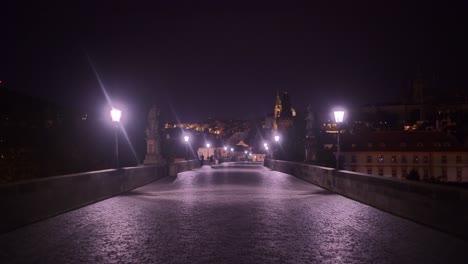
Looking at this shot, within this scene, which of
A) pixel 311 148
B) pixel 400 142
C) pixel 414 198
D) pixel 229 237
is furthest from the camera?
pixel 400 142

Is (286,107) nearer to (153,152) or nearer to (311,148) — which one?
(311,148)

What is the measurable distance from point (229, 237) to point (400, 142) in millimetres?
119864

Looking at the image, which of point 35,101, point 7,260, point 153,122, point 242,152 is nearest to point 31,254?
point 7,260

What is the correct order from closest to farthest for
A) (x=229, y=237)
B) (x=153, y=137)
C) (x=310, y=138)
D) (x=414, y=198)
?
(x=229, y=237)
(x=414, y=198)
(x=310, y=138)
(x=153, y=137)

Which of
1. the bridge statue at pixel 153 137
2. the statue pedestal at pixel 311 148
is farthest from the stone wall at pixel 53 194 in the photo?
the statue pedestal at pixel 311 148

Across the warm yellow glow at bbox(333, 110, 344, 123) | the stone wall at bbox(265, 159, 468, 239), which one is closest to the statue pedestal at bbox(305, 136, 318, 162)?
the warm yellow glow at bbox(333, 110, 344, 123)

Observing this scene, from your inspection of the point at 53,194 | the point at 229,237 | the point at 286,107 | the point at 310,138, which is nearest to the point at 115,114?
the point at 53,194

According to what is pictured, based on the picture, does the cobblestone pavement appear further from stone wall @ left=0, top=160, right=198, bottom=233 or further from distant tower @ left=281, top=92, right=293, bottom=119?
distant tower @ left=281, top=92, right=293, bottom=119

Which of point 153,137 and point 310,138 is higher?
point 153,137

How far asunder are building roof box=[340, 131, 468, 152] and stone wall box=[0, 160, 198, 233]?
104179 mm

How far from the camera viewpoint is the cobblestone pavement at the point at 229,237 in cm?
748

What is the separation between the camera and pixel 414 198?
11391 mm

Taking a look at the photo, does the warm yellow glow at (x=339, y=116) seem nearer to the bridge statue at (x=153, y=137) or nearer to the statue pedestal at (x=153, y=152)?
the bridge statue at (x=153, y=137)

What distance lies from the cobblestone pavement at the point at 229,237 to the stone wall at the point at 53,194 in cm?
33
